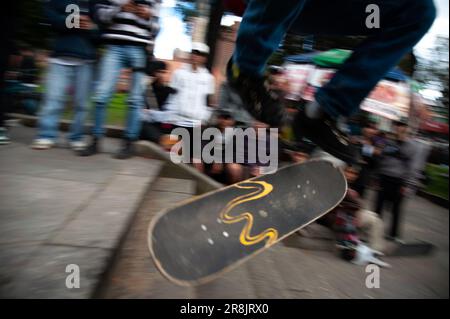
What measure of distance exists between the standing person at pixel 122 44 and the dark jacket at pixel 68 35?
0.10m

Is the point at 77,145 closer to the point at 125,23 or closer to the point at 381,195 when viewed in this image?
the point at 125,23

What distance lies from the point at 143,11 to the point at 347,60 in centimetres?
157

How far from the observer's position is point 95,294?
0.96m

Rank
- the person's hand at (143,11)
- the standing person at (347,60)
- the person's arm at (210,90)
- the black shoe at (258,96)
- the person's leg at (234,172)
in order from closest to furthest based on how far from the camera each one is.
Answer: the standing person at (347,60) → the black shoe at (258,96) → the person's hand at (143,11) → the person's leg at (234,172) → the person's arm at (210,90)

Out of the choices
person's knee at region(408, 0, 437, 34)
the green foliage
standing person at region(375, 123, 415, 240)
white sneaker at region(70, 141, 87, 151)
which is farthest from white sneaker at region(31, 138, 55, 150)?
the green foliage

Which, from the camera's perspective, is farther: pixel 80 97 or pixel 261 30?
pixel 80 97

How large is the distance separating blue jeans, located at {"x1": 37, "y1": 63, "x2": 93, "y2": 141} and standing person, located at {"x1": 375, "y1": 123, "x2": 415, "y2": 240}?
3.58 metres

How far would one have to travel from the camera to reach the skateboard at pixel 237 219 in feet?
3.73

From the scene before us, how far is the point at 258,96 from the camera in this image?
1449 mm

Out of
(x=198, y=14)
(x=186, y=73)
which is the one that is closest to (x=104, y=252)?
(x=186, y=73)

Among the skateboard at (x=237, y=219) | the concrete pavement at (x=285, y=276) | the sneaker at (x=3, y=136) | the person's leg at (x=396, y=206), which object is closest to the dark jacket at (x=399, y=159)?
the person's leg at (x=396, y=206)

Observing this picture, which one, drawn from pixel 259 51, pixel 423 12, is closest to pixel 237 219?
pixel 259 51

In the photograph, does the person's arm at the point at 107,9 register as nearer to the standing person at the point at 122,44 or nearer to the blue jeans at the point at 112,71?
the standing person at the point at 122,44
